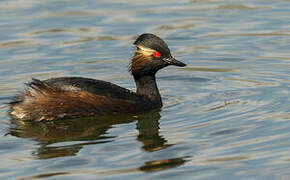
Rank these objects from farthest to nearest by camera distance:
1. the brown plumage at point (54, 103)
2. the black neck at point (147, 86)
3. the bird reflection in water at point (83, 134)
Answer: the black neck at point (147, 86), the brown plumage at point (54, 103), the bird reflection in water at point (83, 134)

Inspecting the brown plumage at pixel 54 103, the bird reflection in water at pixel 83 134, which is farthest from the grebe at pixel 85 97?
the bird reflection in water at pixel 83 134

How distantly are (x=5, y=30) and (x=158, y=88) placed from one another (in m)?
5.00

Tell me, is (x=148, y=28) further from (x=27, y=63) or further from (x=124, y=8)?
(x=27, y=63)

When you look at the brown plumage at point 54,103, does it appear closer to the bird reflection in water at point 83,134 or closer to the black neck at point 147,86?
the bird reflection in water at point 83,134

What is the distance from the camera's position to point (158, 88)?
12.1 m

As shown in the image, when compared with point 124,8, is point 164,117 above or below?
below

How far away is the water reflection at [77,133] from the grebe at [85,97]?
13 cm

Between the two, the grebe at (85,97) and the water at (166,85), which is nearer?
the water at (166,85)

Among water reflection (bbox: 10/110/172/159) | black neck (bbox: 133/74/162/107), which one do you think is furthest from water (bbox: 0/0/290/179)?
black neck (bbox: 133/74/162/107)

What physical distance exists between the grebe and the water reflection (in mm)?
126

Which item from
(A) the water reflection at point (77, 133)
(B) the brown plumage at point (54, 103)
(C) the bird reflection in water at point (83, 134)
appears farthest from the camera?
(B) the brown plumage at point (54, 103)

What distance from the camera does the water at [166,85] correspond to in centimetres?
824

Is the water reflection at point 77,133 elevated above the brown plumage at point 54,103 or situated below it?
below

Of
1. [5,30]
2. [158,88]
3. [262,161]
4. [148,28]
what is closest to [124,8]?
[148,28]
